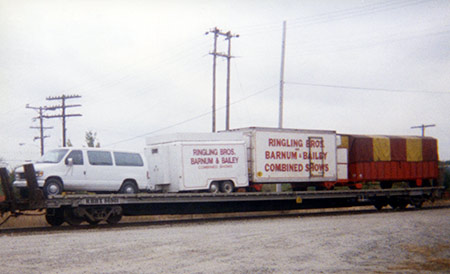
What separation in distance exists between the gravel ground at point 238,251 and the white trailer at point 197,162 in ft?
17.1

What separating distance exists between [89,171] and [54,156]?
1191 mm

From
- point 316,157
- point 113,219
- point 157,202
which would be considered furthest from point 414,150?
point 113,219

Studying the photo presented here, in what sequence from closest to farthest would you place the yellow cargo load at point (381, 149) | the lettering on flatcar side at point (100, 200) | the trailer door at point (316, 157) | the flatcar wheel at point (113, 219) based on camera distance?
the lettering on flatcar side at point (100, 200) → the flatcar wheel at point (113, 219) → the trailer door at point (316, 157) → the yellow cargo load at point (381, 149)

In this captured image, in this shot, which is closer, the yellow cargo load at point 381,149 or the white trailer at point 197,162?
the white trailer at point 197,162

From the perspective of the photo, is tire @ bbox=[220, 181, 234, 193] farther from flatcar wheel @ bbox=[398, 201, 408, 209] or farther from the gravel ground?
flatcar wheel @ bbox=[398, 201, 408, 209]

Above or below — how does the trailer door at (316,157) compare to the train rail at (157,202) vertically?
above

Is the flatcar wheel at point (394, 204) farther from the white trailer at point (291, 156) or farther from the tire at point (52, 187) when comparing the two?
the tire at point (52, 187)

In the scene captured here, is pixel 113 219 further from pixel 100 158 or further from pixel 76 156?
pixel 76 156

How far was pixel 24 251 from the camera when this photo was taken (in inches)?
415

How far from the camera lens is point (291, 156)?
2247cm

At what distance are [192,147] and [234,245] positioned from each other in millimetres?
8810

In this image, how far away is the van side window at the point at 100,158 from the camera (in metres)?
17.0

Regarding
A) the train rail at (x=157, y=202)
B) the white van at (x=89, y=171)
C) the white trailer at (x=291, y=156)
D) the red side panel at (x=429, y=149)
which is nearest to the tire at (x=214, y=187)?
the train rail at (x=157, y=202)

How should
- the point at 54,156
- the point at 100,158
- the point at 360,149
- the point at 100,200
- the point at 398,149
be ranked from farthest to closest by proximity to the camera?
the point at 398,149 < the point at 360,149 < the point at 100,158 < the point at 54,156 < the point at 100,200
